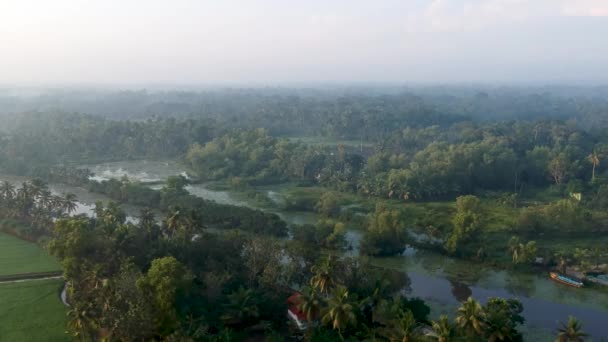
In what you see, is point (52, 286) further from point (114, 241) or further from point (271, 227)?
point (271, 227)

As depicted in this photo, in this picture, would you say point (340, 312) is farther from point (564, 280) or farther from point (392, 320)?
point (564, 280)

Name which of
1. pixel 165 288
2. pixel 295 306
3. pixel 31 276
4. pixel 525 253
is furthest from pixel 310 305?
pixel 31 276

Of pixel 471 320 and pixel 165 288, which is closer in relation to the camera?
pixel 471 320

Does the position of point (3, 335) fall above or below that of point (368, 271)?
below

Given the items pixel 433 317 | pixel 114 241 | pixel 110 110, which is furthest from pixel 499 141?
pixel 110 110

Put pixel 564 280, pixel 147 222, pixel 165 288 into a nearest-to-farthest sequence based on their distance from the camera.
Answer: pixel 165 288 → pixel 564 280 → pixel 147 222

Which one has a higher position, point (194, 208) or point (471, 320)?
point (471, 320)

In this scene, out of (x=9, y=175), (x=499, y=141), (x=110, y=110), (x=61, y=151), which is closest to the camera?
(x=9, y=175)

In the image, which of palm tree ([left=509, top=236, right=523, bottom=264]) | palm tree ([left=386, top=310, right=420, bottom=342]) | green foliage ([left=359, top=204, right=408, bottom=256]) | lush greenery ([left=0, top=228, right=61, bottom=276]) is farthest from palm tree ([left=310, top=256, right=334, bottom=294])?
lush greenery ([left=0, top=228, right=61, bottom=276])
